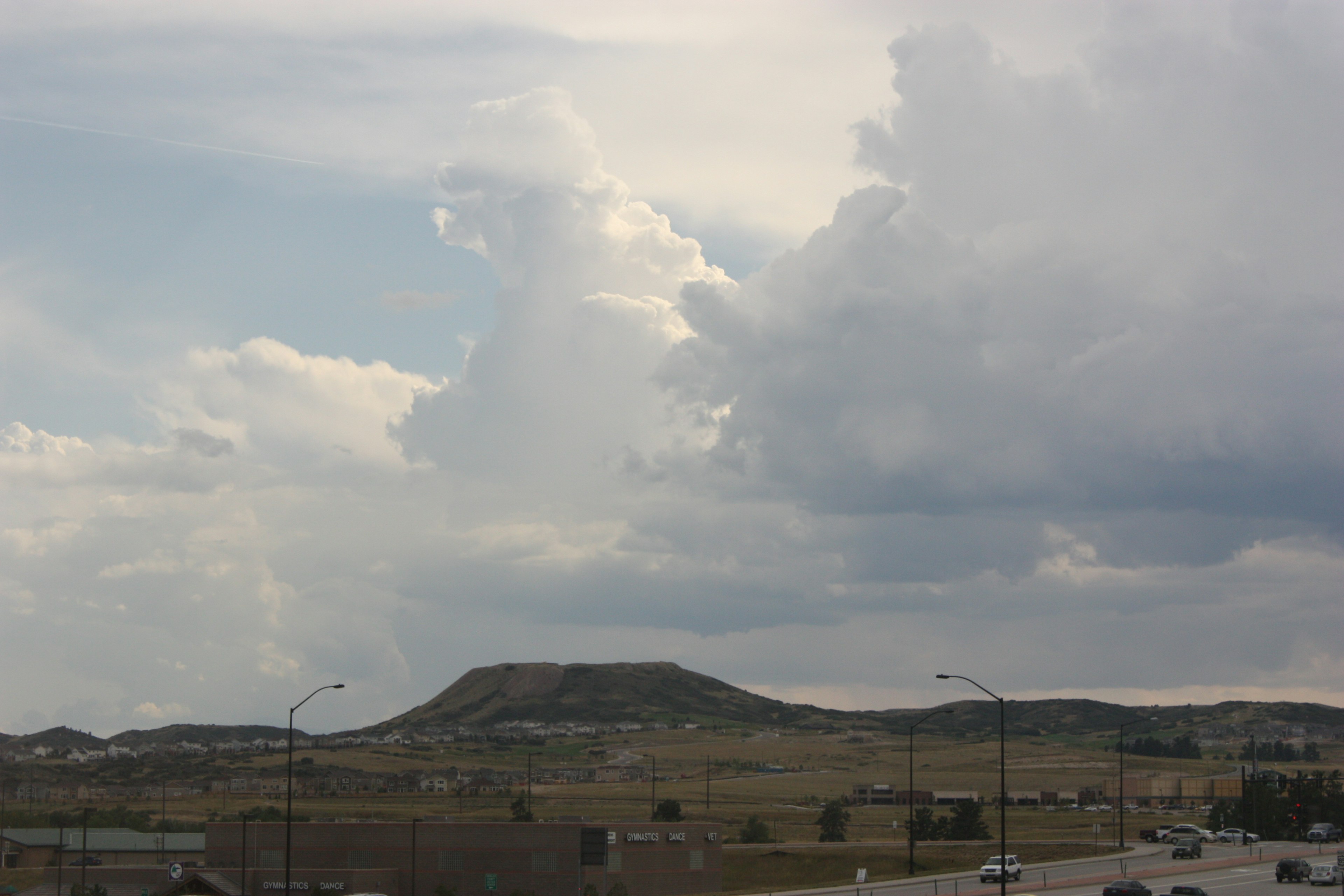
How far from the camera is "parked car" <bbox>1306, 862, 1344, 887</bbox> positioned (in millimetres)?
82188

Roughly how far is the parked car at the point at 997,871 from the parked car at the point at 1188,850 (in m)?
20.7

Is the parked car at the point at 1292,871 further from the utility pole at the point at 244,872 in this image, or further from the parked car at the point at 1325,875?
the utility pole at the point at 244,872

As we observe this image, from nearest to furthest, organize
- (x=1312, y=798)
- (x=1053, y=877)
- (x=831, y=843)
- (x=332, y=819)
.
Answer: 1. (x=1053, y=877)
2. (x=831, y=843)
3. (x=1312, y=798)
4. (x=332, y=819)

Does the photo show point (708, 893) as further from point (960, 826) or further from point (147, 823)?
point (147, 823)

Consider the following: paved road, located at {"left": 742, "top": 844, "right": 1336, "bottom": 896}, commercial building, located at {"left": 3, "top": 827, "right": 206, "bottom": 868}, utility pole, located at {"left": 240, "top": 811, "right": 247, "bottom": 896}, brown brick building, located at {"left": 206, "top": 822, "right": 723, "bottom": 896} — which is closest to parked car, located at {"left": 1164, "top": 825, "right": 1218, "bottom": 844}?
paved road, located at {"left": 742, "top": 844, "right": 1336, "bottom": 896}

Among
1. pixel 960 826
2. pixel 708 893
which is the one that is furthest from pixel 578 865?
pixel 960 826

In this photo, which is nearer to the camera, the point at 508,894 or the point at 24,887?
the point at 508,894

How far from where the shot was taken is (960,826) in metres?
160

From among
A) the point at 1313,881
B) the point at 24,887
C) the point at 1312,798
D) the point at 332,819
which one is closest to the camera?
the point at 1313,881

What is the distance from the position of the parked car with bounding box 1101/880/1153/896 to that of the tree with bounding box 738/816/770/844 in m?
76.6

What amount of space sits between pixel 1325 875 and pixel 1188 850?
71.5ft

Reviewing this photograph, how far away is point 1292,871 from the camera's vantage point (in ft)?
278

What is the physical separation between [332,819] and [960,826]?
8384cm

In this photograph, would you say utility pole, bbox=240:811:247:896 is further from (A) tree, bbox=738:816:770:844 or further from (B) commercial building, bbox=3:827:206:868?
(A) tree, bbox=738:816:770:844
